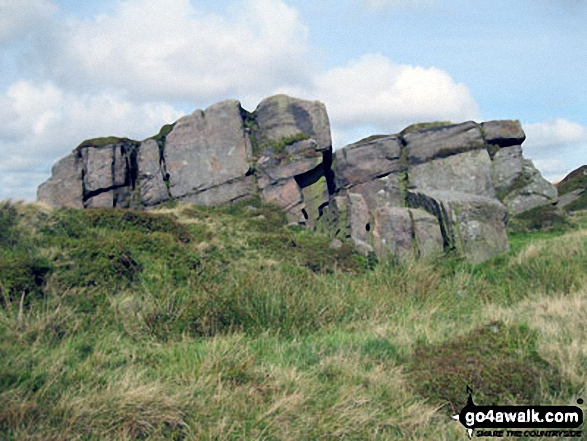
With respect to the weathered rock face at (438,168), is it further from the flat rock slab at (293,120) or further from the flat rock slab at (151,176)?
the flat rock slab at (151,176)

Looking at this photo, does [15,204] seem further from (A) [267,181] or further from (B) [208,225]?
(A) [267,181]

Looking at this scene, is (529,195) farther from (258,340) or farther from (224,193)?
(258,340)

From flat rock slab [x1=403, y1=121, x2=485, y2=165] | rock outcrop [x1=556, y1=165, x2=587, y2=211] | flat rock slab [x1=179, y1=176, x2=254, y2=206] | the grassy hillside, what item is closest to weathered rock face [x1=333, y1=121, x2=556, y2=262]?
flat rock slab [x1=403, y1=121, x2=485, y2=165]

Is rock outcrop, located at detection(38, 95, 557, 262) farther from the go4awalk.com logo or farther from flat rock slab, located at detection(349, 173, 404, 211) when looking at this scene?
the go4awalk.com logo

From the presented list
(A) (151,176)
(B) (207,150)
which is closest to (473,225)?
(B) (207,150)

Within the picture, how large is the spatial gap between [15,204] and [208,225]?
5312mm

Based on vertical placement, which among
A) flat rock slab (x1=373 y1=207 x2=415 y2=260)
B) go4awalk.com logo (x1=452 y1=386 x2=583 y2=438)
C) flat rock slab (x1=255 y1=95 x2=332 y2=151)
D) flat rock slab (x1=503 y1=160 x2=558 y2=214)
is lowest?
go4awalk.com logo (x1=452 y1=386 x2=583 y2=438)

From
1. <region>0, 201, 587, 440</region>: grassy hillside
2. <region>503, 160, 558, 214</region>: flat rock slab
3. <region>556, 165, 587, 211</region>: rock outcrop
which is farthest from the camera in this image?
<region>556, 165, 587, 211</region>: rock outcrop

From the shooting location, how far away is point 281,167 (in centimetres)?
2345

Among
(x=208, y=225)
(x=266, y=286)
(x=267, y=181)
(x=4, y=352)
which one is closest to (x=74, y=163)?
(x=267, y=181)

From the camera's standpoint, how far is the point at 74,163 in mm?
24359

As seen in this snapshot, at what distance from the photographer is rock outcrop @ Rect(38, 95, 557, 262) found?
23.5m

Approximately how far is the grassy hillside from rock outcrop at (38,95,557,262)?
10040 mm

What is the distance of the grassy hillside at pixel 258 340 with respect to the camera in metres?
5.14
